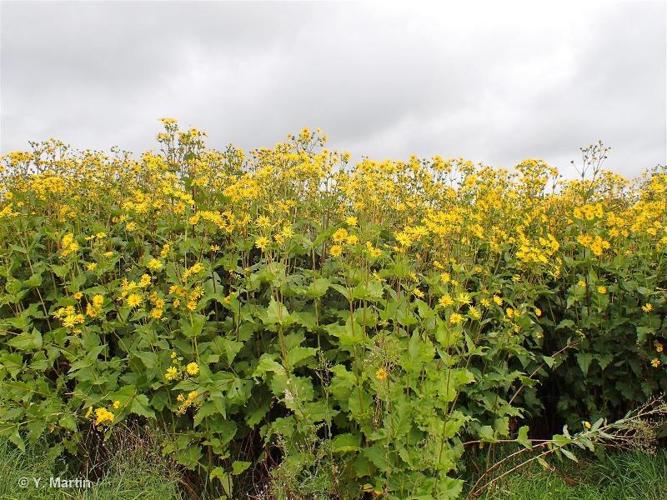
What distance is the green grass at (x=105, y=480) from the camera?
3.44 m

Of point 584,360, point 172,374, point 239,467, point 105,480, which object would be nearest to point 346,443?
point 239,467

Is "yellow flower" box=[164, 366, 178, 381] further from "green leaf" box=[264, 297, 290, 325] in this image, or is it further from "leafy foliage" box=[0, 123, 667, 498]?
"green leaf" box=[264, 297, 290, 325]

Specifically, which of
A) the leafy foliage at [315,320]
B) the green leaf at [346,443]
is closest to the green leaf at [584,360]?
the leafy foliage at [315,320]

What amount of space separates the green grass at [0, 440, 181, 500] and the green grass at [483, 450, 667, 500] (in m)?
2.01

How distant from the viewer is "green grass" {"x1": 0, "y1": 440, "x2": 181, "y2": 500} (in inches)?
135

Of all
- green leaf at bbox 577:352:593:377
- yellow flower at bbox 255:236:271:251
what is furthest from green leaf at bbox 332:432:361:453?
green leaf at bbox 577:352:593:377

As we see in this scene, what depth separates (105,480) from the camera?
3.54 metres

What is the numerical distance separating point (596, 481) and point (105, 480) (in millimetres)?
3389

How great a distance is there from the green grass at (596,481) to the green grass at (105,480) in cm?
201

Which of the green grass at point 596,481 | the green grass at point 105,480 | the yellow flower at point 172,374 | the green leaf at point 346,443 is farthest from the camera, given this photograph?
the green grass at point 596,481

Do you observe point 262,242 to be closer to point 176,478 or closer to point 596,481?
point 176,478

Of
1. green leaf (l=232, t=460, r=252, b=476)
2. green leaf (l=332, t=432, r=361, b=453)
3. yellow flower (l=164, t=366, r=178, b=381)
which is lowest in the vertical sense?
green leaf (l=232, t=460, r=252, b=476)

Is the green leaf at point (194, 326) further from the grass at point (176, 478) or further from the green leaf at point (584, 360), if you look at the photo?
the green leaf at point (584, 360)

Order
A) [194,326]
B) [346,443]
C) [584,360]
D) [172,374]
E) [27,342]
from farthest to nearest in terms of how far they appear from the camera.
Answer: [584,360] < [27,342] < [194,326] < [172,374] < [346,443]
